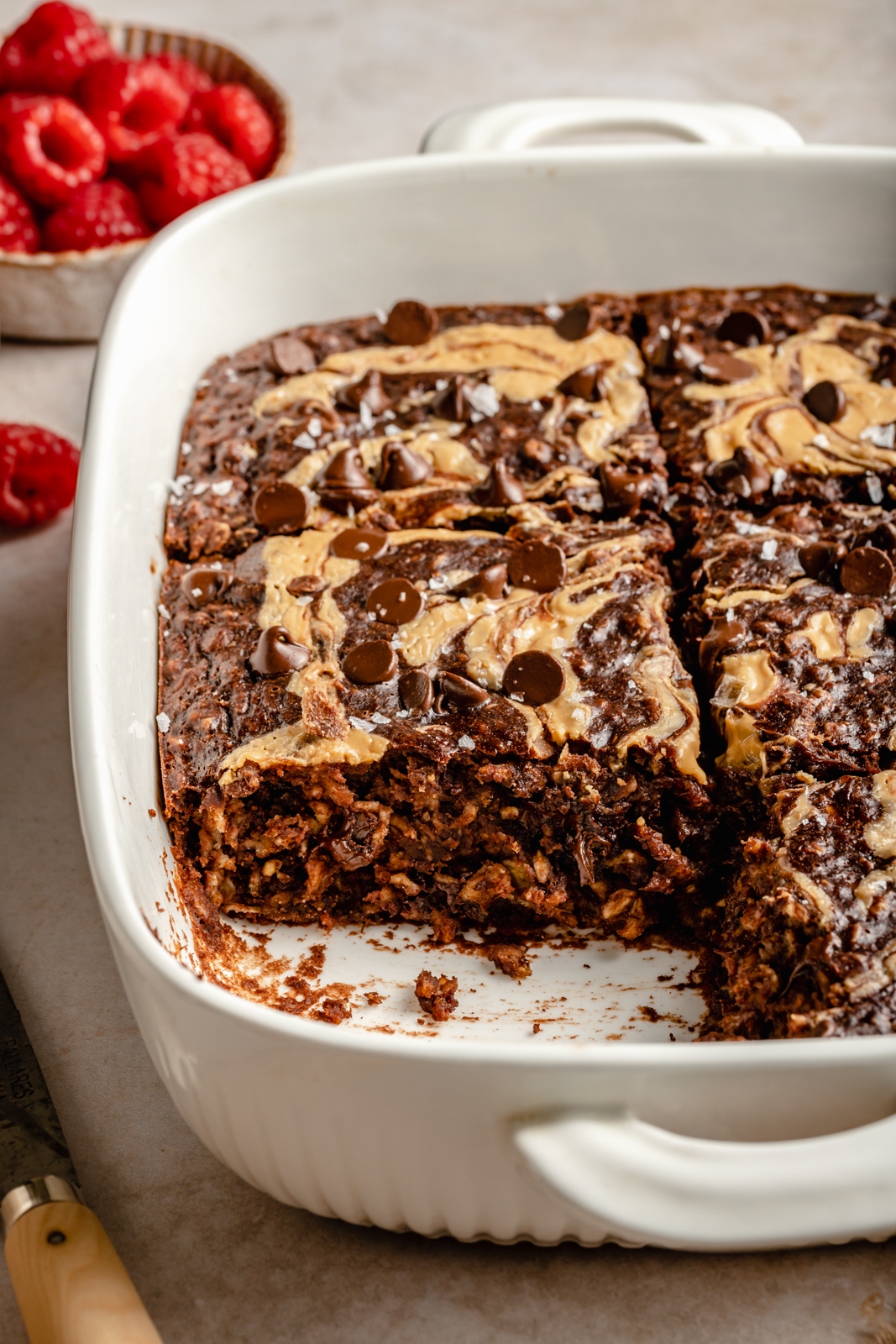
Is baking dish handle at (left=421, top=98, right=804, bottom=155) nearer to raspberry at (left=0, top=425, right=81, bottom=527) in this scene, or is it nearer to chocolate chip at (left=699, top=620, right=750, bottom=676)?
raspberry at (left=0, top=425, right=81, bottom=527)

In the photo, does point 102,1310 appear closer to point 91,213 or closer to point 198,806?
point 198,806

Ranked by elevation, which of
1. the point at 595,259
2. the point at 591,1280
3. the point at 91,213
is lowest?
the point at 591,1280

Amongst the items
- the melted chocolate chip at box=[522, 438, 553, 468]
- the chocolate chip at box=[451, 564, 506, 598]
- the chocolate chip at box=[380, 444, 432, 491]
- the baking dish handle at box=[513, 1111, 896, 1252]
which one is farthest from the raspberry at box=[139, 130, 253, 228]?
the baking dish handle at box=[513, 1111, 896, 1252]

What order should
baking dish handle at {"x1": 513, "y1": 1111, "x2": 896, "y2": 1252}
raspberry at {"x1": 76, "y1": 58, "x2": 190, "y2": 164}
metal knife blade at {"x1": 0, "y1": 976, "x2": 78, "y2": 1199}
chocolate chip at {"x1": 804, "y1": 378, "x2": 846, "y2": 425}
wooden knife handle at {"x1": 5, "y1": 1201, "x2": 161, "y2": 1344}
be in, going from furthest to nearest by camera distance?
raspberry at {"x1": 76, "y1": 58, "x2": 190, "y2": 164}, chocolate chip at {"x1": 804, "y1": 378, "x2": 846, "y2": 425}, metal knife blade at {"x1": 0, "y1": 976, "x2": 78, "y2": 1199}, wooden knife handle at {"x1": 5, "y1": 1201, "x2": 161, "y2": 1344}, baking dish handle at {"x1": 513, "y1": 1111, "x2": 896, "y2": 1252}

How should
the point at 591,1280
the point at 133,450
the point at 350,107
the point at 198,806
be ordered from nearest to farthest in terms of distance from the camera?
the point at 591,1280 < the point at 198,806 < the point at 133,450 < the point at 350,107

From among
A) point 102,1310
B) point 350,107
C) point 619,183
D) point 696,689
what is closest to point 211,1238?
point 102,1310

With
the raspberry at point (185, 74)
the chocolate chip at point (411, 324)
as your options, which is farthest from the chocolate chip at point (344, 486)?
the raspberry at point (185, 74)

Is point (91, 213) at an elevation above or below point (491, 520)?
above
